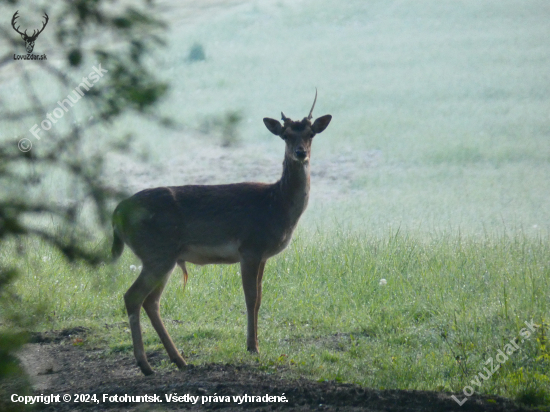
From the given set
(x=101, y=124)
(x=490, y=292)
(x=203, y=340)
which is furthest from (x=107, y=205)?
(x=490, y=292)

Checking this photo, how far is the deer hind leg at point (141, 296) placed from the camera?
5715 millimetres

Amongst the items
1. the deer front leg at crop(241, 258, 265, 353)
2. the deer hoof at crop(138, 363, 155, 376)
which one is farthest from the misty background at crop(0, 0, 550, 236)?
the deer hoof at crop(138, 363, 155, 376)

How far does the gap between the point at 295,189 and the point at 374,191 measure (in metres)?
8.44

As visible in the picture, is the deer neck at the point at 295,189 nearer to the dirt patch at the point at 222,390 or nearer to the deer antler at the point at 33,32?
the dirt patch at the point at 222,390

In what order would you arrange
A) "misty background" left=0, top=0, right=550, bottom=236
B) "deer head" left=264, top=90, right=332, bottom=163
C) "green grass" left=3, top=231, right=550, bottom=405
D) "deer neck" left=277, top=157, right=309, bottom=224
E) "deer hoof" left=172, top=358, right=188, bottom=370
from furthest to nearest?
"misty background" left=0, top=0, right=550, bottom=236, "deer neck" left=277, top=157, right=309, bottom=224, "deer head" left=264, top=90, right=332, bottom=163, "deer hoof" left=172, top=358, right=188, bottom=370, "green grass" left=3, top=231, right=550, bottom=405

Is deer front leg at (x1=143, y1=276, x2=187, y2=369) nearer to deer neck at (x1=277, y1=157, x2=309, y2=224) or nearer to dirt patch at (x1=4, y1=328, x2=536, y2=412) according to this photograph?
dirt patch at (x1=4, y1=328, x2=536, y2=412)

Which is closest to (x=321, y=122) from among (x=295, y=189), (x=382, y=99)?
(x=295, y=189)

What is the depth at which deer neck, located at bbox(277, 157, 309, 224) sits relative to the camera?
21.5 feet

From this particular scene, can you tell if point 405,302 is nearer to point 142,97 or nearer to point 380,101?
point 142,97

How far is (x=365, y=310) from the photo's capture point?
7555 mm

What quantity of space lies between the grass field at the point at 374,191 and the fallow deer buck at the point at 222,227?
0.54 meters

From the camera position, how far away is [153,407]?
14.9ft

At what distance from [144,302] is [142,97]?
3961 millimetres

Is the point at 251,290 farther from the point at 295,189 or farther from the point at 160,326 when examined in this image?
the point at 295,189
